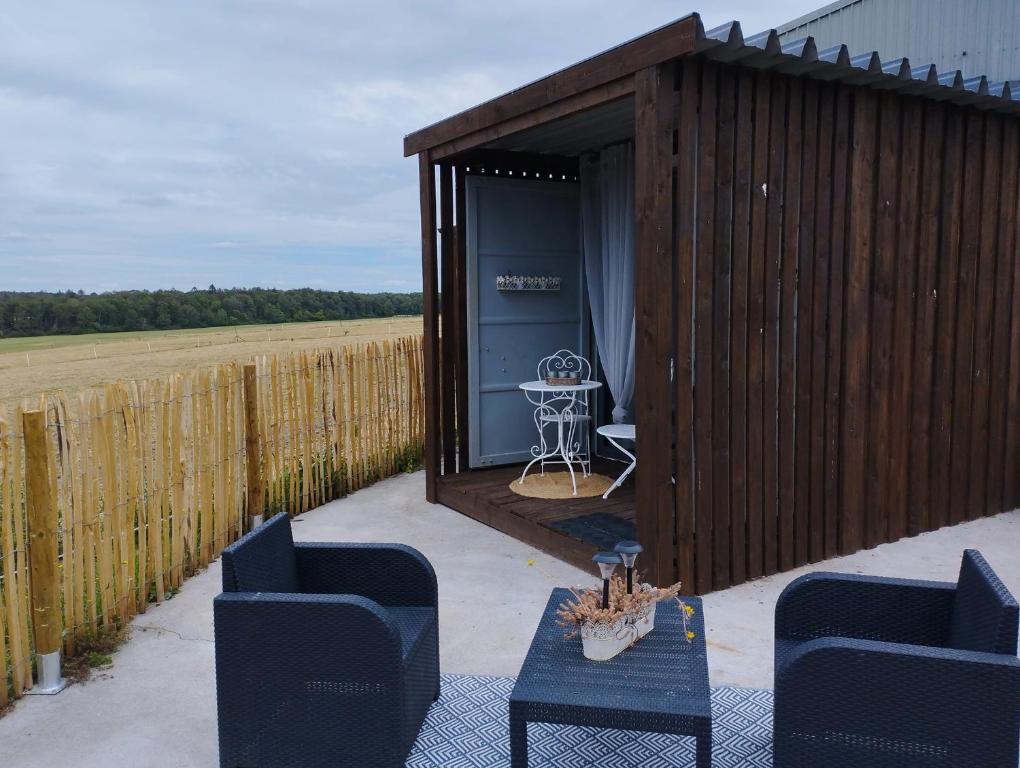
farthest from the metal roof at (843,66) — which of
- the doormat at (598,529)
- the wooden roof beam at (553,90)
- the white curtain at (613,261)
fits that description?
the doormat at (598,529)

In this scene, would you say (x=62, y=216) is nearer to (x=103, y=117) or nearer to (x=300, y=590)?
(x=103, y=117)

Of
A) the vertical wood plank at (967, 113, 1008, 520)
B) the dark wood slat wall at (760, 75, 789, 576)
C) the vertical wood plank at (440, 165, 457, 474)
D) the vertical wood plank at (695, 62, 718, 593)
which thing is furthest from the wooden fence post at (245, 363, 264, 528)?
the vertical wood plank at (967, 113, 1008, 520)

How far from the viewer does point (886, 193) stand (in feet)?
14.5

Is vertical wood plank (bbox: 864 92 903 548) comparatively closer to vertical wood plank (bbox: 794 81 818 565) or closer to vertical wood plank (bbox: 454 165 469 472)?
vertical wood plank (bbox: 794 81 818 565)

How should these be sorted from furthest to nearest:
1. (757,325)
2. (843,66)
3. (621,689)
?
(757,325) → (843,66) → (621,689)

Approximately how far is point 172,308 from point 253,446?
14238mm

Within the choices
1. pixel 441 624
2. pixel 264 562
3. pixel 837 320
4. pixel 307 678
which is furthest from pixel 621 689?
pixel 837 320

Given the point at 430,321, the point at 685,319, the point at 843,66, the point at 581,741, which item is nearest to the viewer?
the point at 581,741

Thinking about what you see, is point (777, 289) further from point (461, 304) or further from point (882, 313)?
point (461, 304)

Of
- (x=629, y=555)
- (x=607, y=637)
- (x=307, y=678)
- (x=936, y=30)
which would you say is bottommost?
(x=307, y=678)

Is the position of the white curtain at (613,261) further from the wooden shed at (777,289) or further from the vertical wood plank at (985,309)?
the vertical wood plank at (985,309)

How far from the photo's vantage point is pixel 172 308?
1770cm

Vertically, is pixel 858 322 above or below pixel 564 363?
above

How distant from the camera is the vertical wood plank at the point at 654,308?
11.7ft
